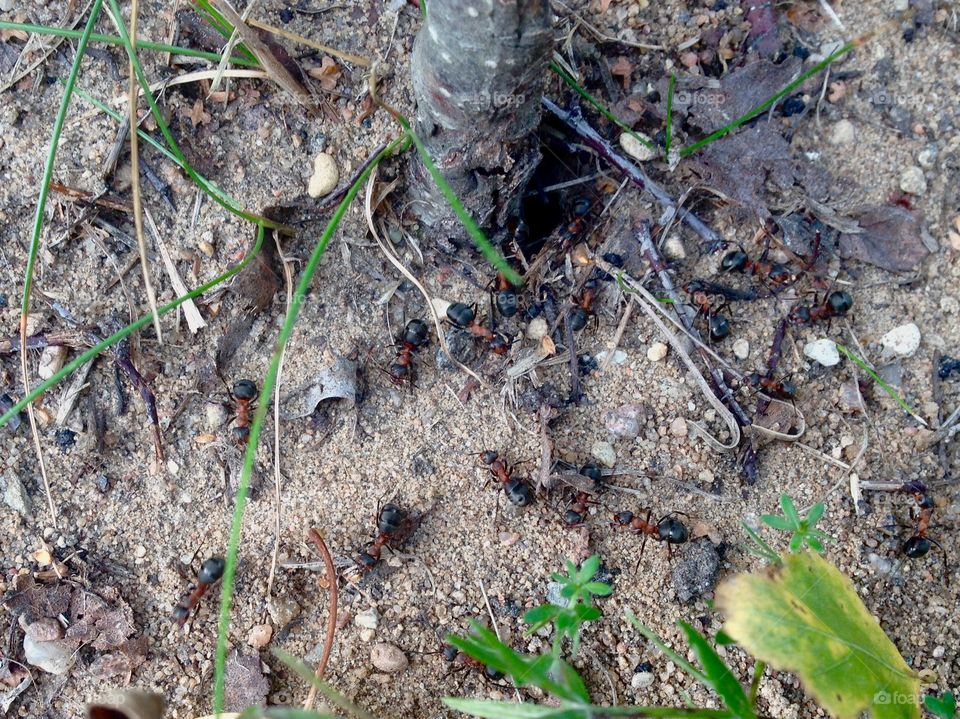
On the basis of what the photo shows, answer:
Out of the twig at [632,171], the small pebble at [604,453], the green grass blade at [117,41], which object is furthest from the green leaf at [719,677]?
the green grass blade at [117,41]

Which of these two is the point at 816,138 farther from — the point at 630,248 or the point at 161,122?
the point at 161,122

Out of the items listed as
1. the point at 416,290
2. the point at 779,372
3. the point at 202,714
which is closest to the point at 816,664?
the point at 779,372

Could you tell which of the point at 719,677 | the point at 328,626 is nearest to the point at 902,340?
the point at 719,677

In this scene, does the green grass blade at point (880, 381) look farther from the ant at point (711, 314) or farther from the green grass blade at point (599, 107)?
the green grass blade at point (599, 107)

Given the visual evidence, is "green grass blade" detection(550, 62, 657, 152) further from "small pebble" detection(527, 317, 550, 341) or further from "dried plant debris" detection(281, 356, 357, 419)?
"dried plant debris" detection(281, 356, 357, 419)

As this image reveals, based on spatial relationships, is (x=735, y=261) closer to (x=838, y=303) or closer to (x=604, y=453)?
(x=838, y=303)
